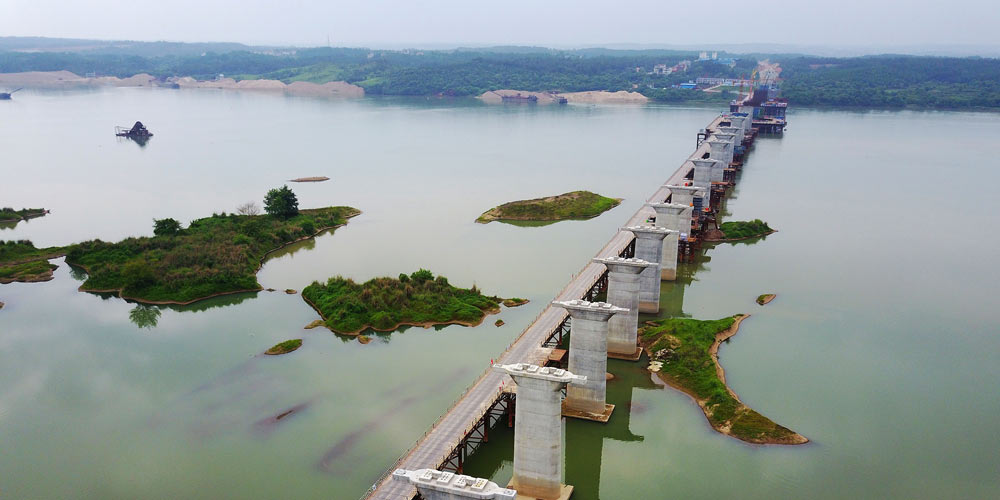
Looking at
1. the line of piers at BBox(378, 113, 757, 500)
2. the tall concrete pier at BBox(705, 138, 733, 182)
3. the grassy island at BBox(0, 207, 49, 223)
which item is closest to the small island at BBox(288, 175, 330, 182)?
the grassy island at BBox(0, 207, 49, 223)

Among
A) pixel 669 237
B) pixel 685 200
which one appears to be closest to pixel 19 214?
pixel 669 237

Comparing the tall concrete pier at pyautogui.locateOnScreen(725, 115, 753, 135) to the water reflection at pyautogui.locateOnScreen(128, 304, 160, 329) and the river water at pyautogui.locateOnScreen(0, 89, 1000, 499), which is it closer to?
the river water at pyautogui.locateOnScreen(0, 89, 1000, 499)

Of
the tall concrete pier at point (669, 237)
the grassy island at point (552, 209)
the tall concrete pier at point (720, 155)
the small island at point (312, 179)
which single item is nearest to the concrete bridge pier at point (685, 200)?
the tall concrete pier at point (669, 237)

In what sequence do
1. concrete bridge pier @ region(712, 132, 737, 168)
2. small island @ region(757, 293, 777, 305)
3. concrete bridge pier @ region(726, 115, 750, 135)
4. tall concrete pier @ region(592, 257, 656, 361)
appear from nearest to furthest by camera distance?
tall concrete pier @ region(592, 257, 656, 361) → small island @ region(757, 293, 777, 305) → concrete bridge pier @ region(712, 132, 737, 168) → concrete bridge pier @ region(726, 115, 750, 135)

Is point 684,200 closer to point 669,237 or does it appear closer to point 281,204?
point 669,237

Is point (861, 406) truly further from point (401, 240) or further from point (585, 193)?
point (585, 193)

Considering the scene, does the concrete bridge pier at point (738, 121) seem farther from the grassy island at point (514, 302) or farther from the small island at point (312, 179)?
the grassy island at point (514, 302)
